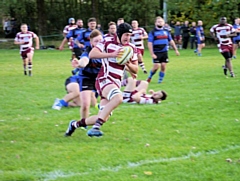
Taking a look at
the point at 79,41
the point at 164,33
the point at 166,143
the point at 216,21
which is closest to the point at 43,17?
the point at 216,21

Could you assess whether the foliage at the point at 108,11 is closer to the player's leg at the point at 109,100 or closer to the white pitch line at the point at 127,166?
the player's leg at the point at 109,100

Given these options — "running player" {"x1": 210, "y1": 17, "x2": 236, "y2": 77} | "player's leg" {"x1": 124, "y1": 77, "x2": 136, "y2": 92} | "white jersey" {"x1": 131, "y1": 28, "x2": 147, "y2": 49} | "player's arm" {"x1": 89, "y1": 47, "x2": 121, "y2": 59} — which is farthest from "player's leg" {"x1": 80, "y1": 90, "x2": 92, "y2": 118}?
"white jersey" {"x1": 131, "y1": 28, "x2": 147, "y2": 49}

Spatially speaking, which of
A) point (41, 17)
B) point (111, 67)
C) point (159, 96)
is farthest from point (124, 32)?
point (41, 17)

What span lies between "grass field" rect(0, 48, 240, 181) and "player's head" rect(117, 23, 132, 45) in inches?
60.1

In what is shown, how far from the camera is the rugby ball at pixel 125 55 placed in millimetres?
7570

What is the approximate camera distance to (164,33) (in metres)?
16.3

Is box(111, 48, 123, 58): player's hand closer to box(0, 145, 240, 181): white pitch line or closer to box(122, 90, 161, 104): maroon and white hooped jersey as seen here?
box(0, 145, 240, 181): white pitch line

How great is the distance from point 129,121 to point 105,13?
36.0 meters

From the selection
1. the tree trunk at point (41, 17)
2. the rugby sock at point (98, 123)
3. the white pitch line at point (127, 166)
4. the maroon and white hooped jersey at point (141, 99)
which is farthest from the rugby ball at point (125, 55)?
the tree trunk at point (41, 17)

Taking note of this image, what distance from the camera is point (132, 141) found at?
8156 millimetres

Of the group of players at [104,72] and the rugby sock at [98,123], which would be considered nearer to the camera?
the group of players at [104,72]

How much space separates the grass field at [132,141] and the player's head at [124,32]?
153 cm

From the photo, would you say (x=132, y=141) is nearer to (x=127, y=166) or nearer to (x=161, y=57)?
(x=127, y=166)

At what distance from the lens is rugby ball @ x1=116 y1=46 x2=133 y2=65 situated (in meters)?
7.57
